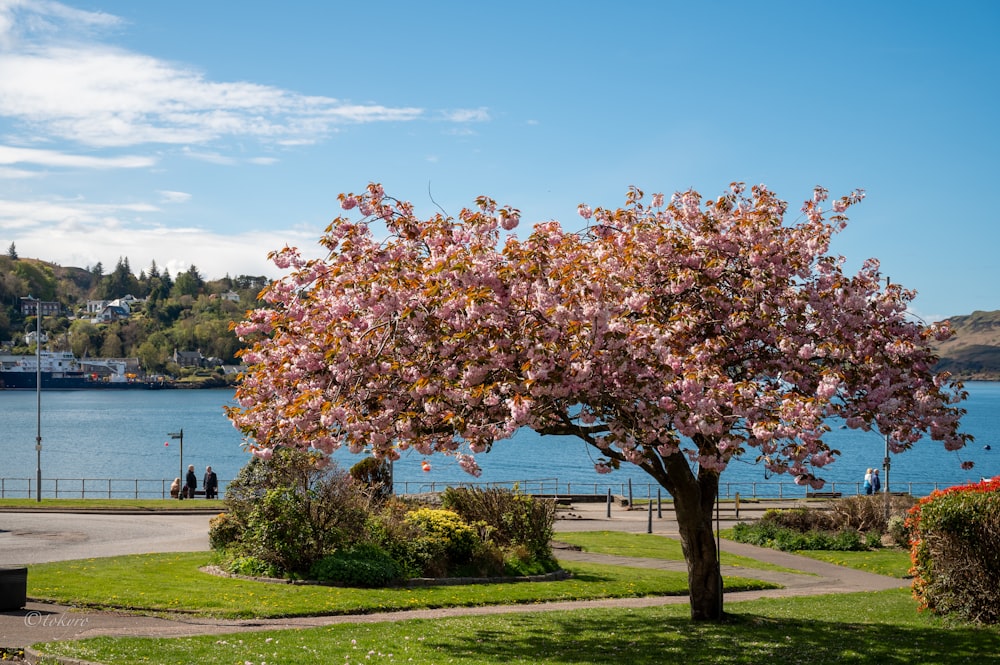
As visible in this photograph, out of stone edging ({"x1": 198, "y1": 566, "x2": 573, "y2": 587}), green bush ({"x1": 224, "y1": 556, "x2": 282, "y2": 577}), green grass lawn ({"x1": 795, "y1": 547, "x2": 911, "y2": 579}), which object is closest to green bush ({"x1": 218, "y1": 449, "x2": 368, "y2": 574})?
green bush ({"x1": 224, "y1": 556, "x2": 282, "y2": 577})

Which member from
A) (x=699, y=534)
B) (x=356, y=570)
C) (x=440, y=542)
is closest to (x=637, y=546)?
(x=440, y=542)

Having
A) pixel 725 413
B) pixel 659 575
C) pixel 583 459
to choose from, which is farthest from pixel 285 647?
pixel 583 459

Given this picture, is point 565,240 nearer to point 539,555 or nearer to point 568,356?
point 568,356

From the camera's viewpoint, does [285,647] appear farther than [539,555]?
No

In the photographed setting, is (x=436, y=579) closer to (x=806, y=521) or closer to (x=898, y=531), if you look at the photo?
(x=806, y=521)

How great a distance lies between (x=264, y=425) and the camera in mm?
15672

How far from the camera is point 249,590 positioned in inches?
784

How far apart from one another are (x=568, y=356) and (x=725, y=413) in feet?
7.54

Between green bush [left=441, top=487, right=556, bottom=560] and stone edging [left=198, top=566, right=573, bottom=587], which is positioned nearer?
stone edging [left=198, top=566, right=573, bottom=587]

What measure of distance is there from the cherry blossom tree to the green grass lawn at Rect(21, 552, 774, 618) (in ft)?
13.7

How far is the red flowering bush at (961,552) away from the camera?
16.6 meters

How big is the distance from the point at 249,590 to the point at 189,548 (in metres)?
8.27

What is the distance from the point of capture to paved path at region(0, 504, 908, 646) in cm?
1588

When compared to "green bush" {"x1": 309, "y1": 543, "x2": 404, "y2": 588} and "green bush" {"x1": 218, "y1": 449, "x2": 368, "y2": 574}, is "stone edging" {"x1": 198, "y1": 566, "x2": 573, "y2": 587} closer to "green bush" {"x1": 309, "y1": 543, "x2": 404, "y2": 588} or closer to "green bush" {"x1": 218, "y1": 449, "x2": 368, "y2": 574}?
"green bush" {"x1": 309, "y1": 543, "x2": 404, "y2": 588}
